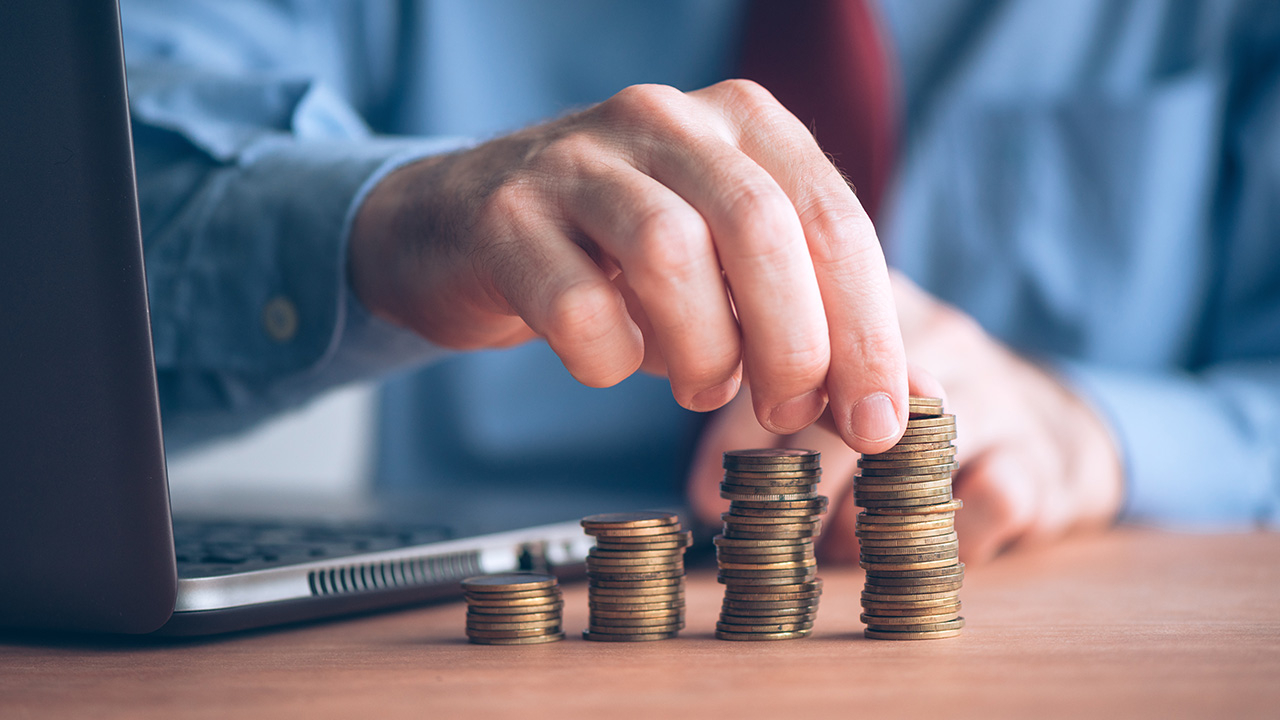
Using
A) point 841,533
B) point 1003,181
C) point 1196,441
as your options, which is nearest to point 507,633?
point 841,533

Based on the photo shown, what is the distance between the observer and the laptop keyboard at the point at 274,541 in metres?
0.89

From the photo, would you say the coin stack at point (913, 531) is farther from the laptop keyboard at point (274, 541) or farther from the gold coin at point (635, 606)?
the laptop keyboard at point (274, 541)

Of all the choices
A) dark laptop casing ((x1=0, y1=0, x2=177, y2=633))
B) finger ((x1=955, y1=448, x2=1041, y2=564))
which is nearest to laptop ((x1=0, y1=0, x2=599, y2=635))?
dark laptop casing ((x1=0, y1=0, x2=177, y2=633))

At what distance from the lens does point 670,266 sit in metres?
0.77

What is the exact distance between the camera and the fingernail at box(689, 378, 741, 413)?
34.2 inches

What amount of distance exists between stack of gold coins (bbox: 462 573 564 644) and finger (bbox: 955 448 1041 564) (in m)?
0.68

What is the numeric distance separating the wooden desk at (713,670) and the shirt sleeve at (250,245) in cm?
55

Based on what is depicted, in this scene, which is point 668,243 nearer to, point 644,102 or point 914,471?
point 644,102

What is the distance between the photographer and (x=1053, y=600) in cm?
102

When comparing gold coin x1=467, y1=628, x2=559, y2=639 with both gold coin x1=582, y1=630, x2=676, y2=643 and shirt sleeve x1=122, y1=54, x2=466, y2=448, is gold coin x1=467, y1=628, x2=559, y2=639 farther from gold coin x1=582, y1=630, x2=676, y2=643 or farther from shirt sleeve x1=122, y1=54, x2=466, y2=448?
shirt sleeve x1=122, y1=54, x2=466, y2=448

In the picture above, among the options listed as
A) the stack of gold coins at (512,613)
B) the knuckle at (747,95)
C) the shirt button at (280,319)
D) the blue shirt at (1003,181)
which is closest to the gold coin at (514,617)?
the stack of gold coins at (512,613)

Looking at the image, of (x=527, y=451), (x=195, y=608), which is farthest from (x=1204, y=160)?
(x=195, y=608)

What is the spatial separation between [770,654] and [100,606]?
515 millimetres

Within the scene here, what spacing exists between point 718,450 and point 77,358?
3.09 feet
